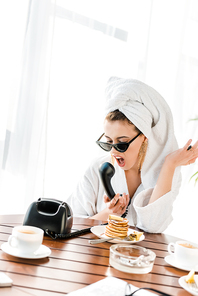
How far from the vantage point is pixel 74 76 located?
9.74 feet

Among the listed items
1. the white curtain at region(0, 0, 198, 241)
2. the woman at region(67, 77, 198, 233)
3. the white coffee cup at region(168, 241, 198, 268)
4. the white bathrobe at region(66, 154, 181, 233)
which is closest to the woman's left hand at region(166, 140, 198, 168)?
the woman at region(67, 77, 198, 233)

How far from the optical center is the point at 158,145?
1937 millimetres

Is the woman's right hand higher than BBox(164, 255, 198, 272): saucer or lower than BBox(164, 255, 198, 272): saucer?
higher

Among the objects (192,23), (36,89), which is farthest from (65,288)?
(192,23)

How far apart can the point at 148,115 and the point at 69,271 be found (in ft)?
3.56

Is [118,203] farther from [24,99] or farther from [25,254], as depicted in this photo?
[24,99]

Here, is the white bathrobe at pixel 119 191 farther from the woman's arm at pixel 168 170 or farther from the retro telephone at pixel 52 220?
the retro telephone at pixel 52 220

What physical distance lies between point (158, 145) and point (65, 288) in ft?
3.99

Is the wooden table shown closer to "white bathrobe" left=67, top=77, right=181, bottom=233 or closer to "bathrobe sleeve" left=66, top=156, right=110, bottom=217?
"white bathrobe" left=67, top=77, right=181, bottom=233

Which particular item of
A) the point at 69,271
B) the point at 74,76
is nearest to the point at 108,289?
the point at 69,271

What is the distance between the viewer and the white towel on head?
1823 mm

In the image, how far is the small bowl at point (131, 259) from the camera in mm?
1015

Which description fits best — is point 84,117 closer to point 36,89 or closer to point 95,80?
point 95,80

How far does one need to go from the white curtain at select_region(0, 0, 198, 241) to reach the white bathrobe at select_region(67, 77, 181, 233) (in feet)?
2.94
